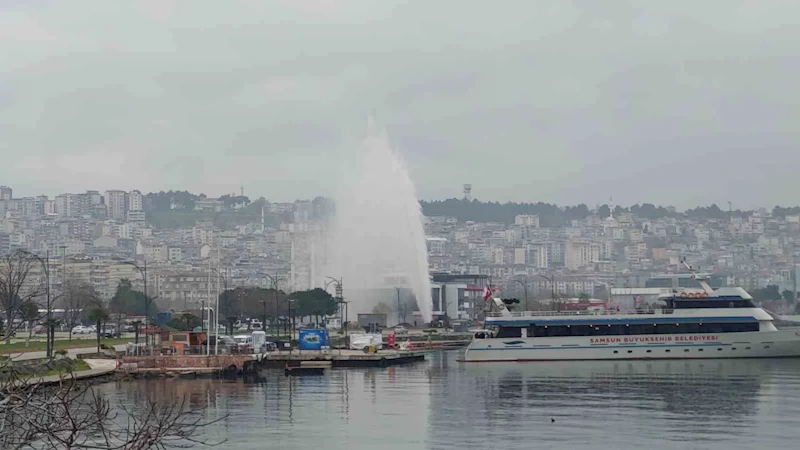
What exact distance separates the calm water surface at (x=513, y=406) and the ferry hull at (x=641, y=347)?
1.24 m

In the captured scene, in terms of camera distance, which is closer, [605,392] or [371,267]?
[605,392]

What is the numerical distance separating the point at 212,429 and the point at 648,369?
24.6 metres

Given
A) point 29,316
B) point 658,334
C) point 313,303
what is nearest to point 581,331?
point 658,334

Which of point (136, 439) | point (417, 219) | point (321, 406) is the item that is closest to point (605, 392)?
point (321, 406)

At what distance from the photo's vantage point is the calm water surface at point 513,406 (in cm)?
2867

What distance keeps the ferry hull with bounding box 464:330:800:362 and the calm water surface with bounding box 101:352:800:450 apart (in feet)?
4.08

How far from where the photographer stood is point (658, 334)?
55000mm

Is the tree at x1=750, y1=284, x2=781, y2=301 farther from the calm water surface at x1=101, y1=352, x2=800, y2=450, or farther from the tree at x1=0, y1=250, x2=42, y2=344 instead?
the calm water surface at x1=101, y1=352, x2=800, y2=450

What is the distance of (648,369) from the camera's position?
50156mm

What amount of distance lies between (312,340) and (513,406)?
26676 mm

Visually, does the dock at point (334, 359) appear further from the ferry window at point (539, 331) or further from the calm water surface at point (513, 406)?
the ferry window at point (539, 331)

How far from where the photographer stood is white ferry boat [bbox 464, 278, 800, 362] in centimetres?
5456

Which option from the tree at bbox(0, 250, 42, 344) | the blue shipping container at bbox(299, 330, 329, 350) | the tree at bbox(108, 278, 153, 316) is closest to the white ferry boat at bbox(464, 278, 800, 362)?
the blue shipping container at bbox(299, 330, 329, 350)

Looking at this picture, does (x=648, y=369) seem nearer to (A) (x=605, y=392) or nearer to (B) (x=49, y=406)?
(A) (x=605, y=392)
